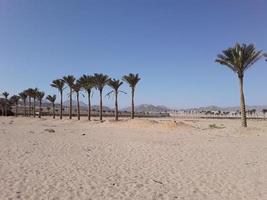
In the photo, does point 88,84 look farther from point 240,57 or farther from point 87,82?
point 240,57

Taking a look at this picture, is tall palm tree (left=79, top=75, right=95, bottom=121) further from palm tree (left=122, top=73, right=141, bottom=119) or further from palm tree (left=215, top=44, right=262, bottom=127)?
palm tree (left=215, top=44, right=262, bottom=127)

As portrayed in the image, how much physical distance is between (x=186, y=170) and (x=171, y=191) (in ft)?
10.3

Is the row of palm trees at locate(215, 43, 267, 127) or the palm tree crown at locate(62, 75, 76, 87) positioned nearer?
the row of palm trees at locate(215, 43, 267, 127)

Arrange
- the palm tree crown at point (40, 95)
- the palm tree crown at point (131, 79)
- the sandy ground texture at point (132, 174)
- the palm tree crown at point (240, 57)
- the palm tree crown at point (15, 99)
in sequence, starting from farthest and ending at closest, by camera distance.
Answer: the palm tree crown at point (15, 99)
the palm tree crown at point (40, 95)
the palm tree crown at point (131, 79)
the palm tree crown at point (240, 57)
the sandy ground texture at point (132, 174)

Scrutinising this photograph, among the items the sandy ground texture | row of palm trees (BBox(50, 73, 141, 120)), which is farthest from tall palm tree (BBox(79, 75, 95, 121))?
the sandy ground texture

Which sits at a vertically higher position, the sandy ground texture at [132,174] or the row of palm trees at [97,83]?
the row of palm trees at [97,83]

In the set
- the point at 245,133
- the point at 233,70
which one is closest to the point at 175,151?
the point at 245,133

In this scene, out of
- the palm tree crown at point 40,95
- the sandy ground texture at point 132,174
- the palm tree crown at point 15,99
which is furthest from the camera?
the palm tree crown at point 15,99

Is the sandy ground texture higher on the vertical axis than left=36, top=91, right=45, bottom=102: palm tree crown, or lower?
lower

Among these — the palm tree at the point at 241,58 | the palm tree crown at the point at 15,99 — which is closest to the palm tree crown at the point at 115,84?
the palm tree at the point at 241,58

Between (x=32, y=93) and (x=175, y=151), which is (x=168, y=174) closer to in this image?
(x=175, y=151)

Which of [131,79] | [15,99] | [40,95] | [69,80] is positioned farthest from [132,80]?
[15,99]

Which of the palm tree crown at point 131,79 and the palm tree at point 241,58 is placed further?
the palm tree crown at point 131,79

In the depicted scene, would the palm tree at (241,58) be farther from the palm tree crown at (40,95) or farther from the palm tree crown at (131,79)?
the palm tree crown at (40,95)
